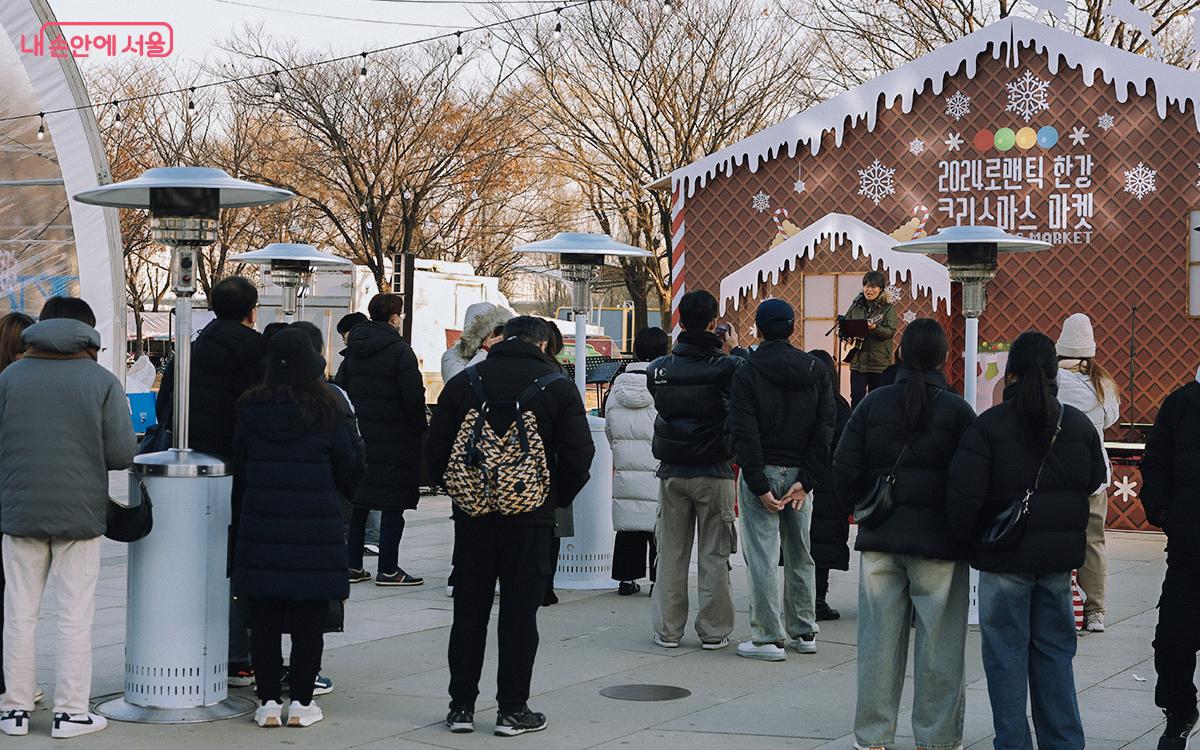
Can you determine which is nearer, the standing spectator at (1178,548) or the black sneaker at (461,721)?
the standing spectator at (1178,548)

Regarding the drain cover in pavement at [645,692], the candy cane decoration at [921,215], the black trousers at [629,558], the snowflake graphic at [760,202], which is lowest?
the drain cover in pavement at [645,692]

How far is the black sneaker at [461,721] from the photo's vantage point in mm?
6355

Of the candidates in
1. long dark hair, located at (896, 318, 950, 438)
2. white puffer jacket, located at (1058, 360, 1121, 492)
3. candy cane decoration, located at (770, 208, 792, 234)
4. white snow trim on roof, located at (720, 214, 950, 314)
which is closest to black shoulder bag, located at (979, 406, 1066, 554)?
long dark hair, located at (896, 318, 950, 438)

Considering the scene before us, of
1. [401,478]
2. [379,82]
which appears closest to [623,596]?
[401,478]

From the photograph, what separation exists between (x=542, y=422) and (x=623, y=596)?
406 centimetres

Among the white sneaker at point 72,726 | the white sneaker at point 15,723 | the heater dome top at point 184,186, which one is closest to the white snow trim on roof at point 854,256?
the heater dome top at point 184,186

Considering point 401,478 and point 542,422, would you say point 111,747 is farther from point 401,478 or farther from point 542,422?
point 401,478

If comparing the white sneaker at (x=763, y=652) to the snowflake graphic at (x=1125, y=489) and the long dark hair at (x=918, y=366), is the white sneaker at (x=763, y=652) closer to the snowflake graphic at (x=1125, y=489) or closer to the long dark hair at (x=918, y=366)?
the long dark hair at (x=918, y=366)

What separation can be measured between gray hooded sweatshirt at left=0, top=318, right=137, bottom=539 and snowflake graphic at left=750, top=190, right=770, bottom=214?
12.2 meters

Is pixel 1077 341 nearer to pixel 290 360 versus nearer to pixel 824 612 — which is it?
pixel 824 612

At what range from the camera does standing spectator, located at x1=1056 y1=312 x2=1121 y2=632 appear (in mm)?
8547

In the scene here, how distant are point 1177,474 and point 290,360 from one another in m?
3.82

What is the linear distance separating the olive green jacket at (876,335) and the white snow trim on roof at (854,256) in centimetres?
254

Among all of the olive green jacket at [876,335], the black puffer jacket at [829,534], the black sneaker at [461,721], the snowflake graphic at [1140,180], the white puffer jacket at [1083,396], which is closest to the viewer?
the black sneaker at [461,721]
